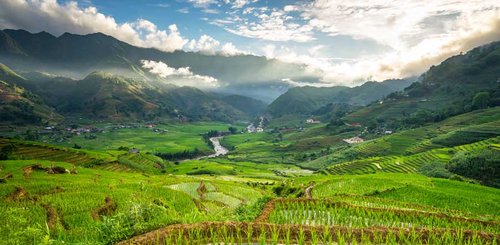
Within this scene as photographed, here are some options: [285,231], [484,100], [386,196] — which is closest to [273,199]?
[285,231]

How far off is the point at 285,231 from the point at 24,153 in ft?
313

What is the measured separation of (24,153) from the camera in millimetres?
84000

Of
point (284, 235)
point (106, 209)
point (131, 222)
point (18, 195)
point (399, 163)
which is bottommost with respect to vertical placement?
point (399, 163)

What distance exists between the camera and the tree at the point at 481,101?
622ft

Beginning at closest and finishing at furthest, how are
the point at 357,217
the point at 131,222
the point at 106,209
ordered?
the point at 131,222 < the point at 357,217 < the point at 106,209

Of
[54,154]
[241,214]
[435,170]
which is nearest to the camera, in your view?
[241,214]

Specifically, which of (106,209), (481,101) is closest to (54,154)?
(106,209)

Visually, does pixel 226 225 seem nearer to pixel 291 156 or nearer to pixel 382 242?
pixel 382 242

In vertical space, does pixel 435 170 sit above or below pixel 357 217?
below

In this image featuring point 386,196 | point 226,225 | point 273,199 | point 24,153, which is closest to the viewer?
point 226,225

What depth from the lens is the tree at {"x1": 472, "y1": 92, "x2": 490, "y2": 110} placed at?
189625 millimetres

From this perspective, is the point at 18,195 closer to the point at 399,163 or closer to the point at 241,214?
the point at 241,214

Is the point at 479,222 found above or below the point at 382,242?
below

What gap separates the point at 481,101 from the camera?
19025 cm
